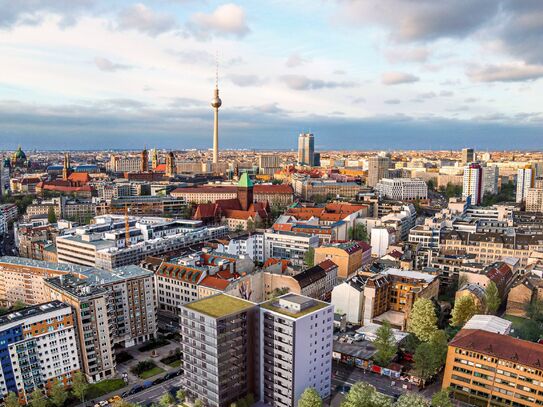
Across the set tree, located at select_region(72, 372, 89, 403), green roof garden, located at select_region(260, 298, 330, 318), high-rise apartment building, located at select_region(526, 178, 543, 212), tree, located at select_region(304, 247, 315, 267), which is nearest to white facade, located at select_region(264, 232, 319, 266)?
tree, located at select_region(304, 247, 315, 267)

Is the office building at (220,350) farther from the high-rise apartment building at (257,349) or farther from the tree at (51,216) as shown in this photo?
the tree at (51,216)

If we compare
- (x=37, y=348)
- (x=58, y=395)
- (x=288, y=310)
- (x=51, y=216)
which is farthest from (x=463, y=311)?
(x=51, y=216)

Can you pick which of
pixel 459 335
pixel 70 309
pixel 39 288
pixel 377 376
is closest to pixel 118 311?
pixel 70 309

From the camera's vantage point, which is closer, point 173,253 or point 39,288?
point 39,288

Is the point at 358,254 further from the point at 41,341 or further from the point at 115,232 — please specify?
the point at 41,341

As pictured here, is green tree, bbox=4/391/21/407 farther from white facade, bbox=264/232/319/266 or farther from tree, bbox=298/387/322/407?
white facade, bbox=264/232/319/266

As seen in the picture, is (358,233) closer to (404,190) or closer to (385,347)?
(385,347)
